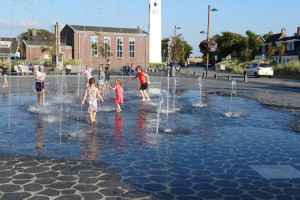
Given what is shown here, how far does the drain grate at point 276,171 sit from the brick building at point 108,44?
5436 centimetres

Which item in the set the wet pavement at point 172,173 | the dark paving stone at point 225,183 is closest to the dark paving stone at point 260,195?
the wet pavement at point 172,173

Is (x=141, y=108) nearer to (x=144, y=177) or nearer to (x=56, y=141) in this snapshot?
(x=56, y=141)

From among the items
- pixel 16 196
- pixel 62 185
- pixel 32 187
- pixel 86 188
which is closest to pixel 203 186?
pixel 86 188

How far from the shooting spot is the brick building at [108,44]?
61812 millimetres

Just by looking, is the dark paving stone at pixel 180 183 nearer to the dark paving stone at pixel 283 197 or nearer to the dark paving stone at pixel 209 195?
the dark paving stone at pixel 209 195

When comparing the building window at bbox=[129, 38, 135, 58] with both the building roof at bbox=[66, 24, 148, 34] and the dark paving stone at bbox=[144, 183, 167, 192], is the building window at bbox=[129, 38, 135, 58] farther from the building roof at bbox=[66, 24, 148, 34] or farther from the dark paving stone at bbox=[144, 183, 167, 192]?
the dark paving stone at bbox=[144, 183, 167, 192]

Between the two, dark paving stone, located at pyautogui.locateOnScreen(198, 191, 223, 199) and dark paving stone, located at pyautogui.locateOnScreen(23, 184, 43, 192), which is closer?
dark paving stone, located at pyautogui.locateOnScreen(198, 191, 223, 199)

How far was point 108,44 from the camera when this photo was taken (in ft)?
209

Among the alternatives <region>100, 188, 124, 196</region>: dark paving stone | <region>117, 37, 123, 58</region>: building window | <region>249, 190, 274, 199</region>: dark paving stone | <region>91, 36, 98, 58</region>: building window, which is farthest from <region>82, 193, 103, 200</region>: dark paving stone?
<region>117, 37, 123, 58</region>: building window

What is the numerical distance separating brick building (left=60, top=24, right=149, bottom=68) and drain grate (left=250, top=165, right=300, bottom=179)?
54.4 metres

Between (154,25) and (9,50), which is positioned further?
(9,50)

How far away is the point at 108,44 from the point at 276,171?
2335 inches

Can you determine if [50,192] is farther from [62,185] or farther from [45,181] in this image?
[45,181]

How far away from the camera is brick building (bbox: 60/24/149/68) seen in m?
61.8
